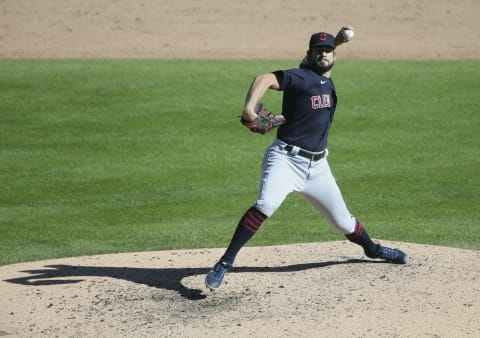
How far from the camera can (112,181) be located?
11.0 m

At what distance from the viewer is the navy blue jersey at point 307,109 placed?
20.7 feet

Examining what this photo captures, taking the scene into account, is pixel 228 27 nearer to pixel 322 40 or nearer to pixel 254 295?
pixel 322 40

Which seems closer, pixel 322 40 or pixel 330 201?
pixel 322 40

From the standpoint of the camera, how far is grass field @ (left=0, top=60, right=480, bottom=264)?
904cm

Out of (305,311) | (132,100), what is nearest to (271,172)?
(305,311)

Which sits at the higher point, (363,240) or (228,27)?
(228,27)

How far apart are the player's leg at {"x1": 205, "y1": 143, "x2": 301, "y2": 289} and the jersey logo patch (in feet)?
1.55

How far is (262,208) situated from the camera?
6207mm

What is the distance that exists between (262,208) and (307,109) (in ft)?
2.77

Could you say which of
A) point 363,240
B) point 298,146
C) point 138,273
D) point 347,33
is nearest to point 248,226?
point 298,146

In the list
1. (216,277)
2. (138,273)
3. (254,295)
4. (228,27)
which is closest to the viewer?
(216,277)

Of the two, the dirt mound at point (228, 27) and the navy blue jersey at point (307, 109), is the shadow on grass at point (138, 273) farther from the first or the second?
the dirt mound at point (228, 27)

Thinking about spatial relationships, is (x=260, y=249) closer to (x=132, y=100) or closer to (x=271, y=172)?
(x=271, y=172)

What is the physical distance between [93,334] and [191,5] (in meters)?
19.4
